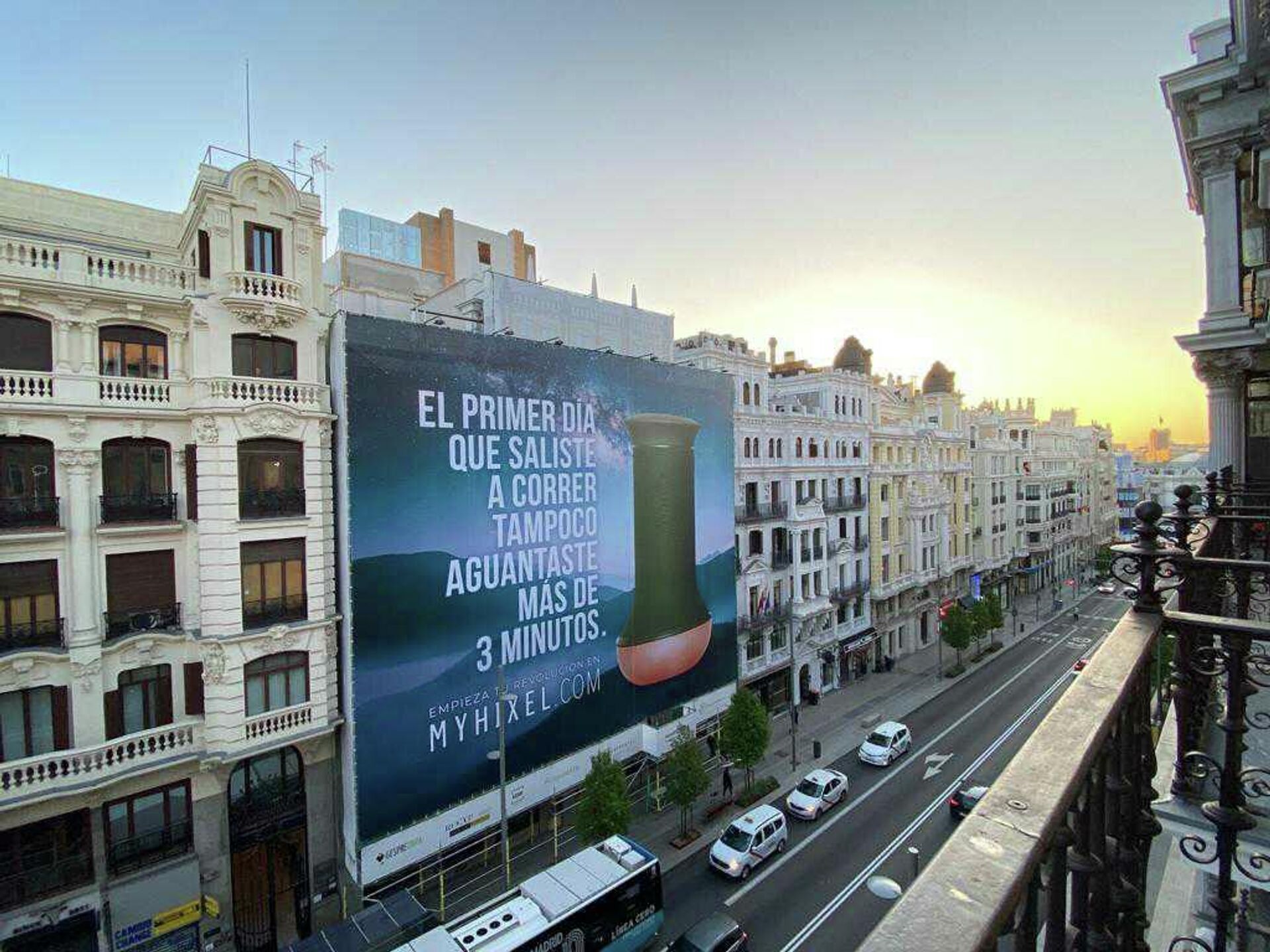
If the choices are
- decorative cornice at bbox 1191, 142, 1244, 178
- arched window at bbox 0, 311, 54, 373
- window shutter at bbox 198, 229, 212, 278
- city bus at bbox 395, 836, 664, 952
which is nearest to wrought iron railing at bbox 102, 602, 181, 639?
arched window at bbox 0, 311, 54, 373

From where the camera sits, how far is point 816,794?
26.8m

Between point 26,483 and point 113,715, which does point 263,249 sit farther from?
point 113,715

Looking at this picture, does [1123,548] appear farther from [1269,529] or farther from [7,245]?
[7,245]

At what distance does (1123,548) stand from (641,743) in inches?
1052

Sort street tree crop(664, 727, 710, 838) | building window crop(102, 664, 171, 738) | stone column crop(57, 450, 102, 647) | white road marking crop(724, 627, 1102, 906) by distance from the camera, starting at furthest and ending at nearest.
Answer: street tree crop(664, 727, 710, 838) → white road marking crop(724, 627, 1102, 906) → building window crop(102, 664, 171, 738) → stone column crop(57, 450, 102, 647)

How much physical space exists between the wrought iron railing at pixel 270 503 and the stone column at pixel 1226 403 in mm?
24658

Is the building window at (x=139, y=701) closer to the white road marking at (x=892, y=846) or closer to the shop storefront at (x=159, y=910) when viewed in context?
the shop storefront at (x=159, y=910)

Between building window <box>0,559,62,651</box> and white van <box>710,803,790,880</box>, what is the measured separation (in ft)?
69.7

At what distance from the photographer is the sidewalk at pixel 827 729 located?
26.0m

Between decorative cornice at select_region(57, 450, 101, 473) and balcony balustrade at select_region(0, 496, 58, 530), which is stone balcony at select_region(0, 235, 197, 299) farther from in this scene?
balcony balustrade at select_region(0, 496, 58, 530)

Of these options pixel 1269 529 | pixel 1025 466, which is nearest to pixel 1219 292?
pixel 1269 529

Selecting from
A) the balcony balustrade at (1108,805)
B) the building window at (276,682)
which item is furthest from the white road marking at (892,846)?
the balcony balustrade at (1108,805)

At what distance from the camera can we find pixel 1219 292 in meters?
16.0

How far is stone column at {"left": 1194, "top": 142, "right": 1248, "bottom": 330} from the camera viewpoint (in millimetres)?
15875
